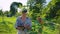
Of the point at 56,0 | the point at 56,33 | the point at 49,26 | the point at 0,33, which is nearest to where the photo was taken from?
the point at 56,33

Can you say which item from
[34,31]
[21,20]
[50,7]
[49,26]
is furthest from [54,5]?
[21,20]

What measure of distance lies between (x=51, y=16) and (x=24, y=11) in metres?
8.12

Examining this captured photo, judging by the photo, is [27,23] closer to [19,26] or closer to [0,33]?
[19,26]

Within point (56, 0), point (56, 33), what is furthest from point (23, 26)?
point (56, 0)

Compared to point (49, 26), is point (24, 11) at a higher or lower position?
higher

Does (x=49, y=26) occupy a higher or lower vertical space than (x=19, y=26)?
lower

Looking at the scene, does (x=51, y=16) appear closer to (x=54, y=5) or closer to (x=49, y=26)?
(x=54, y=5)

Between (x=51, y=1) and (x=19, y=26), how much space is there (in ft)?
23.9

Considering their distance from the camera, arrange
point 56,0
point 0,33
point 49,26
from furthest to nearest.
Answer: point 56,0, point 0,33, point 49,26

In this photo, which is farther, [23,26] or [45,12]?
[45,12]

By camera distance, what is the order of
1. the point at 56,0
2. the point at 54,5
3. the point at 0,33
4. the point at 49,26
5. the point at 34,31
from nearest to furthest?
the point at 34,31, the point at 49,26, the point at 0,33, the point at 56,0, the point at 54,5

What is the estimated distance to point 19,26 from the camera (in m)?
4.13

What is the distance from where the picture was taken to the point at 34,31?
815cm

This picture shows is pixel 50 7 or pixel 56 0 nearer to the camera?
pixel 56 0
